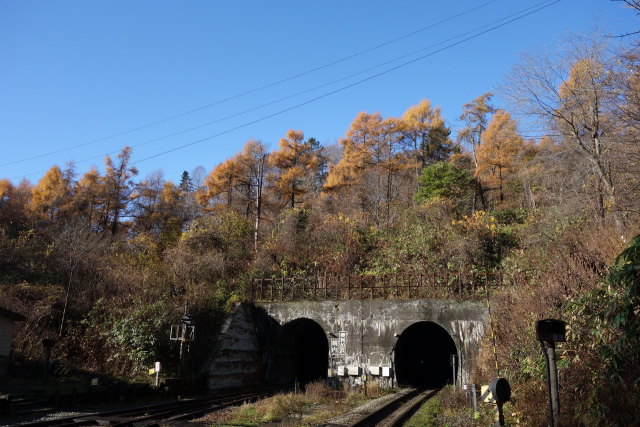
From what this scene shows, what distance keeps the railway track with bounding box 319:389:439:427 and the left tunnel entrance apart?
7.73m

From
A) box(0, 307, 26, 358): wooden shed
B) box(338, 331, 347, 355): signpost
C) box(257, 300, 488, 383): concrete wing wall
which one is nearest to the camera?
box(0, 307, 26, 358): wooden shed

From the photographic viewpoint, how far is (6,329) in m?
17.0

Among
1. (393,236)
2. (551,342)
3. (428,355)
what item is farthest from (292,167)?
(551,342)

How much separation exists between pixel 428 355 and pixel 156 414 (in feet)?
66.2

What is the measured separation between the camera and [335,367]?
69.4ft

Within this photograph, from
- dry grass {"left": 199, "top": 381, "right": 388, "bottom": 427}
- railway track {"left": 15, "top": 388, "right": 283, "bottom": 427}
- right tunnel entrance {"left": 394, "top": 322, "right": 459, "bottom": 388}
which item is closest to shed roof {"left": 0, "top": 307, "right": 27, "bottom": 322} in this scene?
railway track {"left": 15, "top": 388, "right": 283, "bottom": 427}

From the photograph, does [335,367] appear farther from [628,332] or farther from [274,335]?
[628,332]

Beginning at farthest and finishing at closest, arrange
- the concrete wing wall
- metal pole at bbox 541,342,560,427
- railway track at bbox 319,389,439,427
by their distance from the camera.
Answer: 1. the concrete wing wall
2. railway track at bbox 319,389,439,427
3. metal pole at bbox 541,342,560,427

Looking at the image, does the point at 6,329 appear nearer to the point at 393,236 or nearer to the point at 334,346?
the point at 334,346

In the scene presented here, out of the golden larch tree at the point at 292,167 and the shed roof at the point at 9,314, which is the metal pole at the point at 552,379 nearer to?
the shed roof at the point at 9,314

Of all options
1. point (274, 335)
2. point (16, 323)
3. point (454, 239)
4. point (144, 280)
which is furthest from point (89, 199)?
point (454, 239)

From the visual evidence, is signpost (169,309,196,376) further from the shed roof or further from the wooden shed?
the wooden shed

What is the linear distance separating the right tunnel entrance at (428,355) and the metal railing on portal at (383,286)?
11.2 ft

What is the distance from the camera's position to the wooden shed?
16.8 metres
